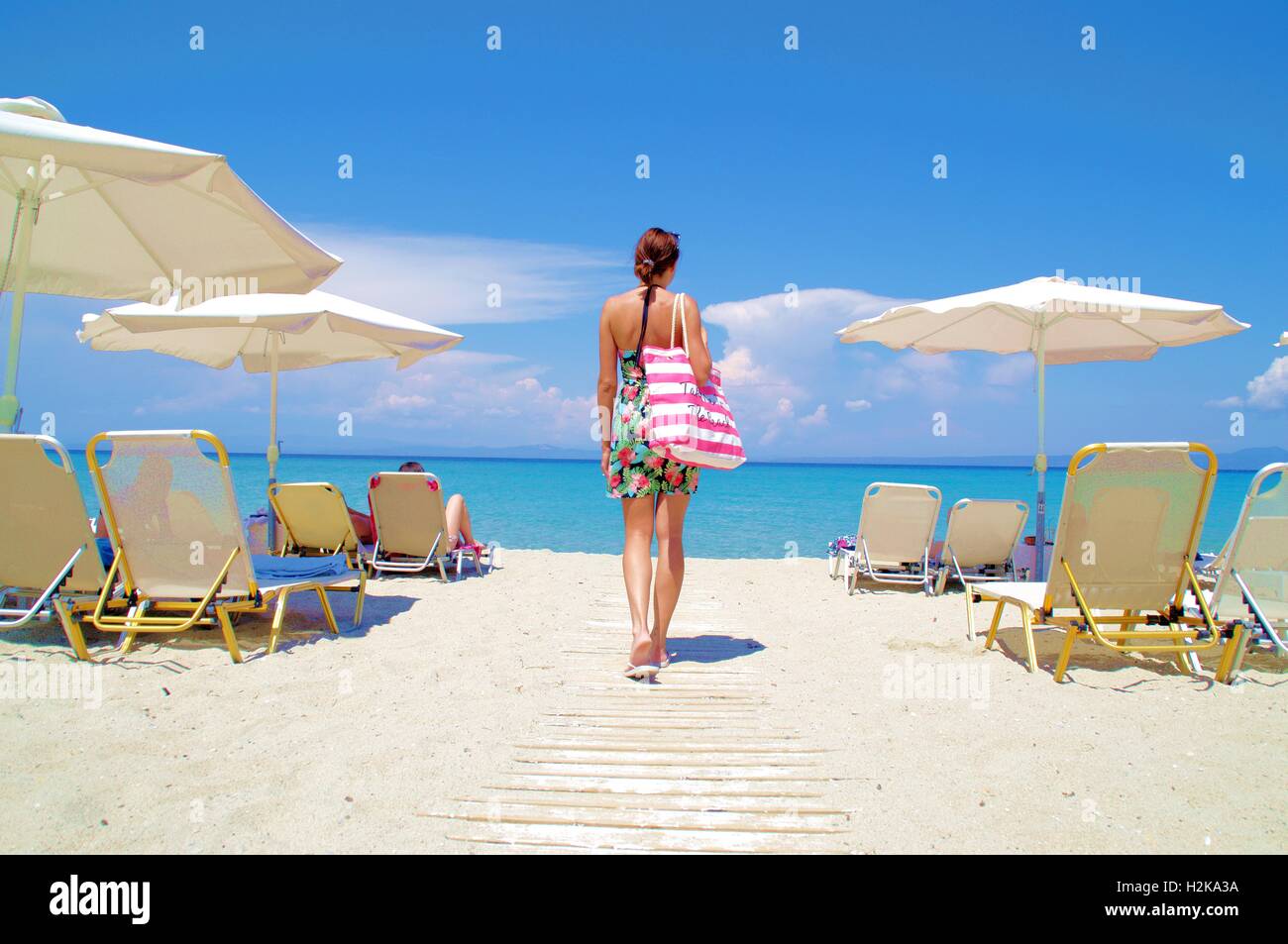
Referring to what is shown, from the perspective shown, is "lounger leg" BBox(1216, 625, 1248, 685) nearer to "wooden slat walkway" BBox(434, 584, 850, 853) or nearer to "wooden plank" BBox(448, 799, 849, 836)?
"wooden slat walkway" BBox(434, 584, 850, 853)

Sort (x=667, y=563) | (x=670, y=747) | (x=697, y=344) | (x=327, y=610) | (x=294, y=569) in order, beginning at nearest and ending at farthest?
1. (x=670, y=747)
2. (x=697, y=344)
3. (x=667, y=563)
4. (x=327, y=610)
5. (x=294, y=569)

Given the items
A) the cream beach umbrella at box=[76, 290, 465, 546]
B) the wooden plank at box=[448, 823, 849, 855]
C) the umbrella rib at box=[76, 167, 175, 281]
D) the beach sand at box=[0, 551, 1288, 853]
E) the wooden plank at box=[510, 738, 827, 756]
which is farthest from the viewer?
the cream beach umbrella at box=[76, 290, 465, 546]

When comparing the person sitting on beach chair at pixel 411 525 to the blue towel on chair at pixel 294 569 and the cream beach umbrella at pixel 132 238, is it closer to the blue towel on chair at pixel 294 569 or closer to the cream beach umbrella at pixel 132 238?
the blue towel on chair at pixel 294 569

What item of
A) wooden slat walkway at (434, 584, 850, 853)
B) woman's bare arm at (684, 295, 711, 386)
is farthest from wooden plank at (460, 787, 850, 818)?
woman's bare arm at (684, 295, 711, 386)

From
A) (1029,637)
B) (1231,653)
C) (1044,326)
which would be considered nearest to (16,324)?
(1029,637)

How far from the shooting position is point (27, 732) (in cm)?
296

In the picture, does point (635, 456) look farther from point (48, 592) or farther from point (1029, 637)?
point (48, 592)

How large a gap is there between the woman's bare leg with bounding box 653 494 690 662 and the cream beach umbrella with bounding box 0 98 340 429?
9.48 ft

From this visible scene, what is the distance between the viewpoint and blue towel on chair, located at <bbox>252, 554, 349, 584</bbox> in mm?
4781

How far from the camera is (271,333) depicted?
24.9ft

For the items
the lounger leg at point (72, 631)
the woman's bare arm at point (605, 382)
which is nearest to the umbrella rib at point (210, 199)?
the lounger leg at point (72, 631)

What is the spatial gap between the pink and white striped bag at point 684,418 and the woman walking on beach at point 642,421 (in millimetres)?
106

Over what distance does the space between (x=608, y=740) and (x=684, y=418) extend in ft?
4.66
